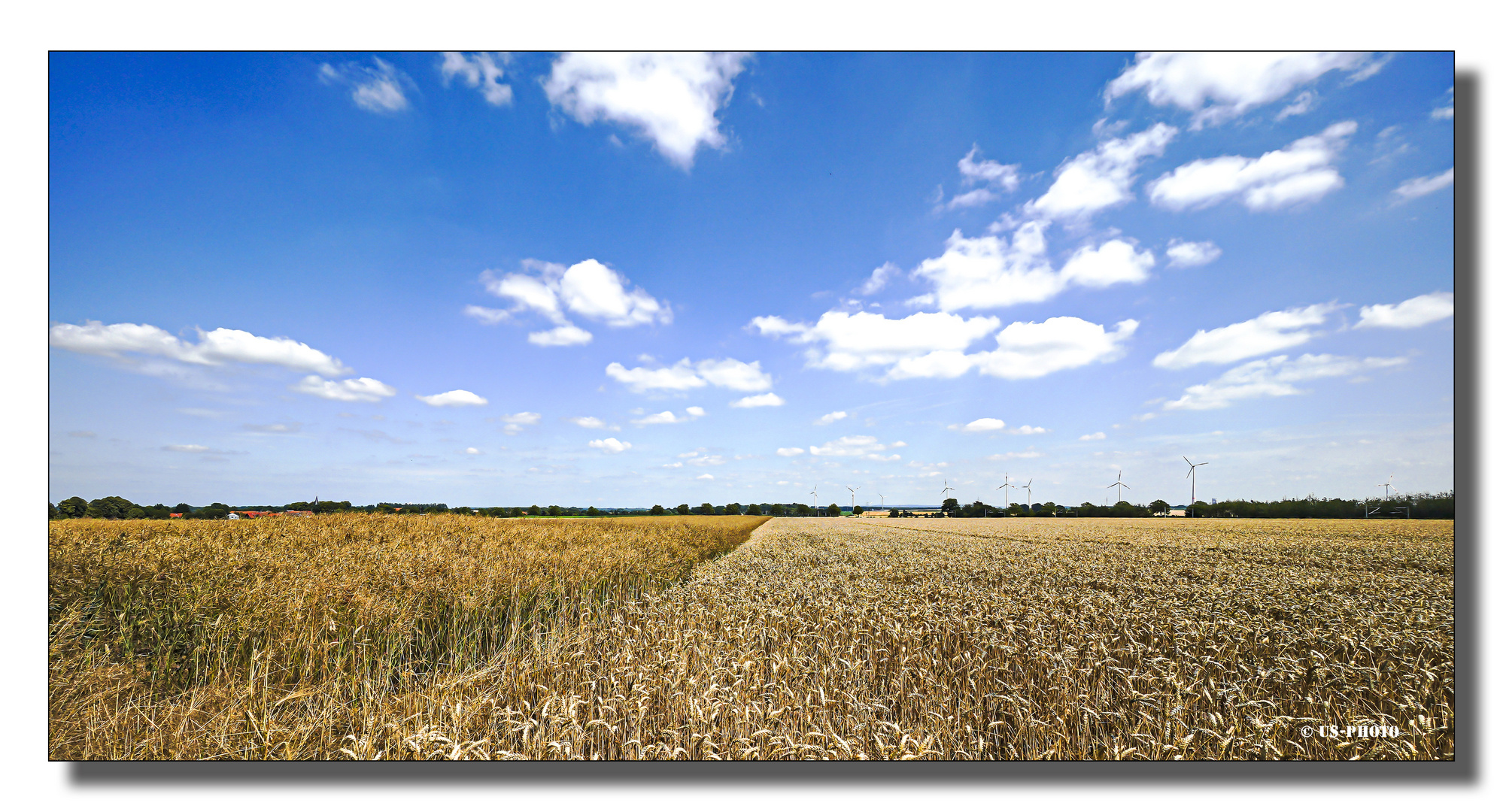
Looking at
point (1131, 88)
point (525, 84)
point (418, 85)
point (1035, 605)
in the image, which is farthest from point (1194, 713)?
point (418, 85)

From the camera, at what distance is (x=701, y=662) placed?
4410 mm

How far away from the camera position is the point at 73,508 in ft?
15.3

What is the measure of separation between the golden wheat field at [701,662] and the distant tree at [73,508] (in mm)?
166

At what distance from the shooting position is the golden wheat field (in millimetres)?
3541

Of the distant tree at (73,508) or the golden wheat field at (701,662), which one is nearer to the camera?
the golden wheat field at (701,662)

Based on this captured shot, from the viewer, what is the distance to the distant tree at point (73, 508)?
4.53 meters

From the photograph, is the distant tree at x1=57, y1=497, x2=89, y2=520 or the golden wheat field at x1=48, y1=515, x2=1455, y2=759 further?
the distant tree at x1=57, y1=497, x2=89, y2=520

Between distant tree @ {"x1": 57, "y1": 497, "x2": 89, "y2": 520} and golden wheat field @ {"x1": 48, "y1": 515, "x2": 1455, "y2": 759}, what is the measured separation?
0.54ft

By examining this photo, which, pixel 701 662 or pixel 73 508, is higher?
pixel 73 508

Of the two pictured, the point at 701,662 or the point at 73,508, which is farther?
the point at 73,508

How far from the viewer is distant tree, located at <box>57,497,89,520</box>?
178 inches

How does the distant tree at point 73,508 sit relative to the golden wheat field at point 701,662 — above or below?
above

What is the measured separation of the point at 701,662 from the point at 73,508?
6.02m

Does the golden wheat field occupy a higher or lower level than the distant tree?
lower
